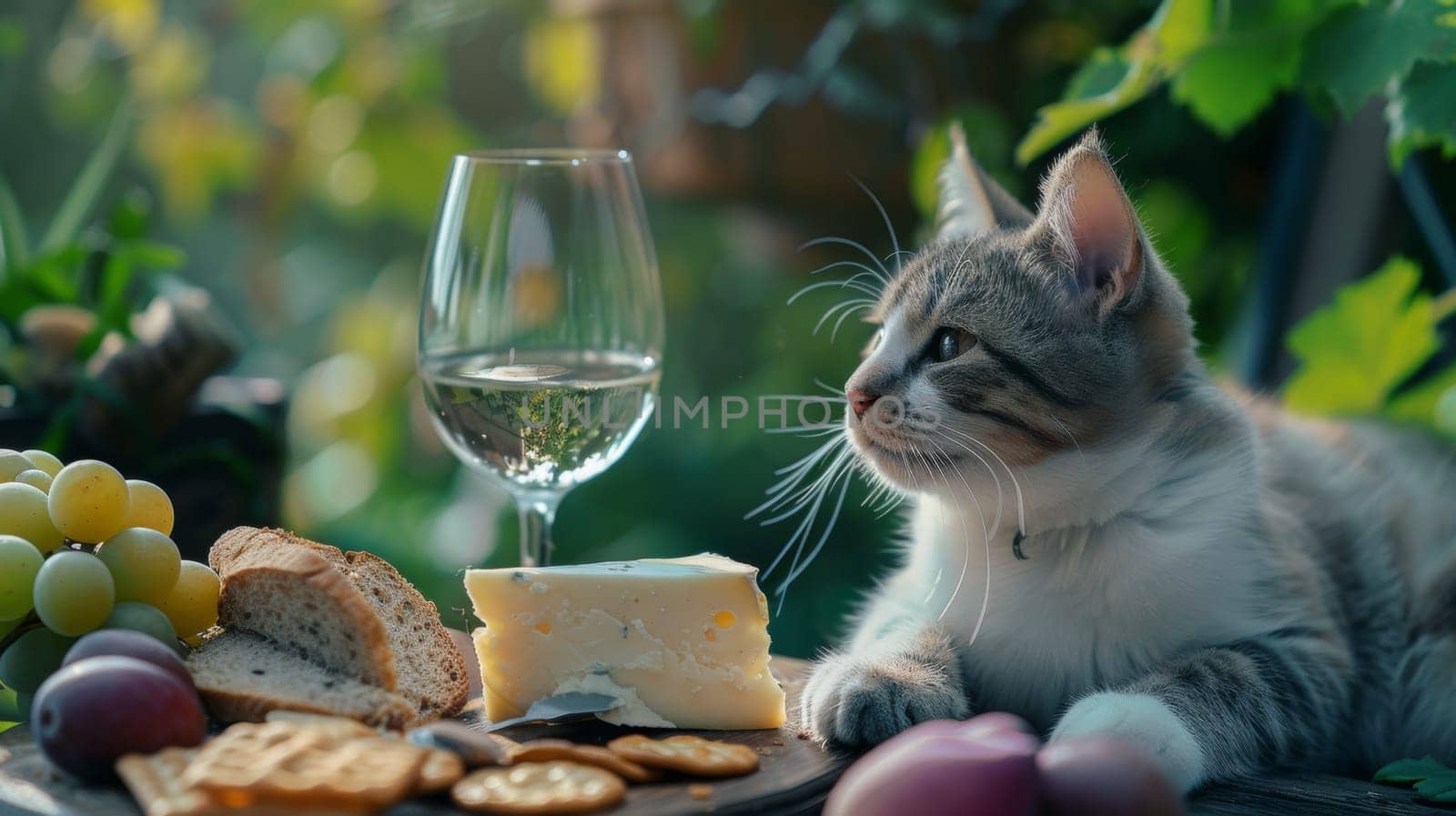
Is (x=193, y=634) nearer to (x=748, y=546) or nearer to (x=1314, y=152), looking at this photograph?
(x=748, y=546)

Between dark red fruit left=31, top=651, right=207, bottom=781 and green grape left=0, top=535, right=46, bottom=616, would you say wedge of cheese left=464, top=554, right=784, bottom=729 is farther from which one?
green grape left=0, top=535, right=46, bottom=616

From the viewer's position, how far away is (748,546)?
4.41ft

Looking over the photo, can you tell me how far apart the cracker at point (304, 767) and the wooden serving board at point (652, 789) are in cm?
3

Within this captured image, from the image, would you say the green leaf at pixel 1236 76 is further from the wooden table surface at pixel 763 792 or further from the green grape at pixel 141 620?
the green grape at pixel 141 620

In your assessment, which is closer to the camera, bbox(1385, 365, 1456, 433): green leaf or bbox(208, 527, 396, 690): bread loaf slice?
bbox(208, 527, 396, 690): bread loaf slice

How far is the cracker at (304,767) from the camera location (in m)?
0.71

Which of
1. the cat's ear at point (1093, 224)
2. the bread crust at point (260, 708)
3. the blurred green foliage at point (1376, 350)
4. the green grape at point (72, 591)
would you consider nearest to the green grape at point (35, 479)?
the green grape at point (72, 591)

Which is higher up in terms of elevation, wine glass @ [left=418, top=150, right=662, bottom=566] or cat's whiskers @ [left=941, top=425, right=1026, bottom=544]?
wine glass @ [left=418, top=150, right=662, bottom=566]

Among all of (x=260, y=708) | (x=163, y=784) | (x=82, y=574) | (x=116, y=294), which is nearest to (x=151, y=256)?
(x=116, y=294)

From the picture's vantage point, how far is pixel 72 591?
90 cm

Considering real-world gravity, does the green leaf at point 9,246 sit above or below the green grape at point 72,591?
above

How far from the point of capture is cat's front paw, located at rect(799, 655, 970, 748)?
2.97 feet

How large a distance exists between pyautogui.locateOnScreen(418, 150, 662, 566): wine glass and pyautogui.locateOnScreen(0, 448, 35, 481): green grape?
34cm

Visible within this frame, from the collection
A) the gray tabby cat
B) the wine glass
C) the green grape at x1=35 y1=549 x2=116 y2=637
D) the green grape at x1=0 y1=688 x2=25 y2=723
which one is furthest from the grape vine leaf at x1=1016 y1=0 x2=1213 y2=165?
the green grape at x1=0 y1=688 x2=25 y2=723
